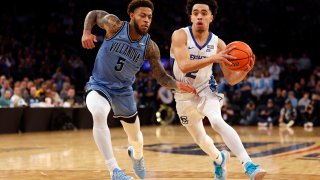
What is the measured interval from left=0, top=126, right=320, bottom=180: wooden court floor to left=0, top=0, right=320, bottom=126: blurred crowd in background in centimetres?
376

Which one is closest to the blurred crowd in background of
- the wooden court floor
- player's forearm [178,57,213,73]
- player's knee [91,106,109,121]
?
the wooden court floor

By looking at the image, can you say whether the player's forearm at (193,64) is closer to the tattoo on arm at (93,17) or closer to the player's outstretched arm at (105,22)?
the player's outstretched arm at (105,22)

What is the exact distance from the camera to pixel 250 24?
2697 centimetres

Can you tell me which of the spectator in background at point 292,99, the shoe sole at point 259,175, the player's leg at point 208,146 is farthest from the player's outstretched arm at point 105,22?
the spectator in background at point 292,99

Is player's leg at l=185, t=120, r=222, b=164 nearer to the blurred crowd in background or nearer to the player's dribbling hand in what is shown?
the player's dribbling hand

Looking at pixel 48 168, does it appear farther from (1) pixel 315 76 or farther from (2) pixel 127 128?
(1) pixel 315 76

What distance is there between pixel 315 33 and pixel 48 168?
59.7ft

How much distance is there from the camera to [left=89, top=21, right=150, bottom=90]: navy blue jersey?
7.27 metres

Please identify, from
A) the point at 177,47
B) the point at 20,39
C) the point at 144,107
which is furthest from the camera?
the point at 20,39

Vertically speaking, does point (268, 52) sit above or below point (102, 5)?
below

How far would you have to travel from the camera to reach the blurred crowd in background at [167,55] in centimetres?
1978

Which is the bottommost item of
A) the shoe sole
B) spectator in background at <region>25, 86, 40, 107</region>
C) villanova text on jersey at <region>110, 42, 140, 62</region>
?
spectator in background at <region>25, 86, 40, 107</region>

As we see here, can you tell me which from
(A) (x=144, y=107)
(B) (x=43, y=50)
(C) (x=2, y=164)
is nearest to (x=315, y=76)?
(A) (x=144, y=107)

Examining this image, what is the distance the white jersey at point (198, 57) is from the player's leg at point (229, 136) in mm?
300
